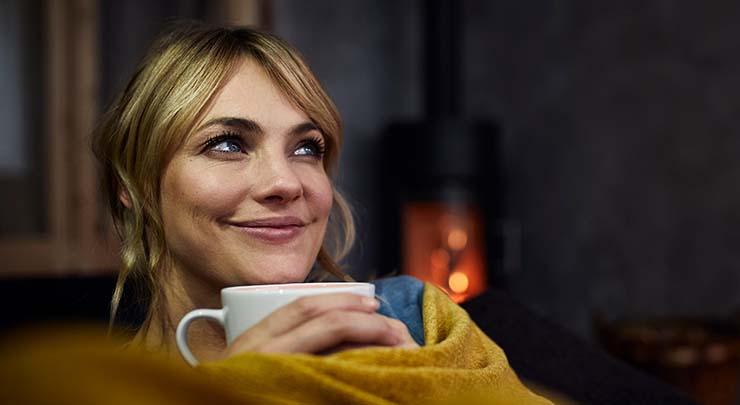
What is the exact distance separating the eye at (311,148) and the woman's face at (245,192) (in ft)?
0.04

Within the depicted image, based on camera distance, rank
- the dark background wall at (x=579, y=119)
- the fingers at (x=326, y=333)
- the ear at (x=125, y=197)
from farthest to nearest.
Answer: the dark background wall at (x=579, y=119) < the ear at (x=125, y=197) < the fingers at (x=326, y=333)

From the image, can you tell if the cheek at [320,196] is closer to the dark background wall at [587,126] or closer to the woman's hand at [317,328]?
the woman's hand at [317,328]

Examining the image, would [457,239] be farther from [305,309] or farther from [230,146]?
[305,309]

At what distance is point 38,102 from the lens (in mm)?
2809

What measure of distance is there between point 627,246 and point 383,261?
112 centimetres

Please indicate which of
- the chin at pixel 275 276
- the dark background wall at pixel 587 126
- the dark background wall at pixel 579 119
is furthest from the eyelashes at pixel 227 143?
the dark background wall at pixel 587 126

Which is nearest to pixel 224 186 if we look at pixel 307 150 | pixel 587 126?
pixel 307 150

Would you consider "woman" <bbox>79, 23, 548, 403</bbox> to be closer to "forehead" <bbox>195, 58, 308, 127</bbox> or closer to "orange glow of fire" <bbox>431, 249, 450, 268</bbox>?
"forehead" <bbox>195, 58, 308, 127</bbox>

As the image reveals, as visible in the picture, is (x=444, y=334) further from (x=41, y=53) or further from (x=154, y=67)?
(x=41, y=53)

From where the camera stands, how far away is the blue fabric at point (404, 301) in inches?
37.1

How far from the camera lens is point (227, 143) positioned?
89 cm

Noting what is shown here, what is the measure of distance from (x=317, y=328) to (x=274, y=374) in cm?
5

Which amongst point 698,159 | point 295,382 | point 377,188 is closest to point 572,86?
point 698,159

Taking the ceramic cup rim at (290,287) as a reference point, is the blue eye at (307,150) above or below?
above
